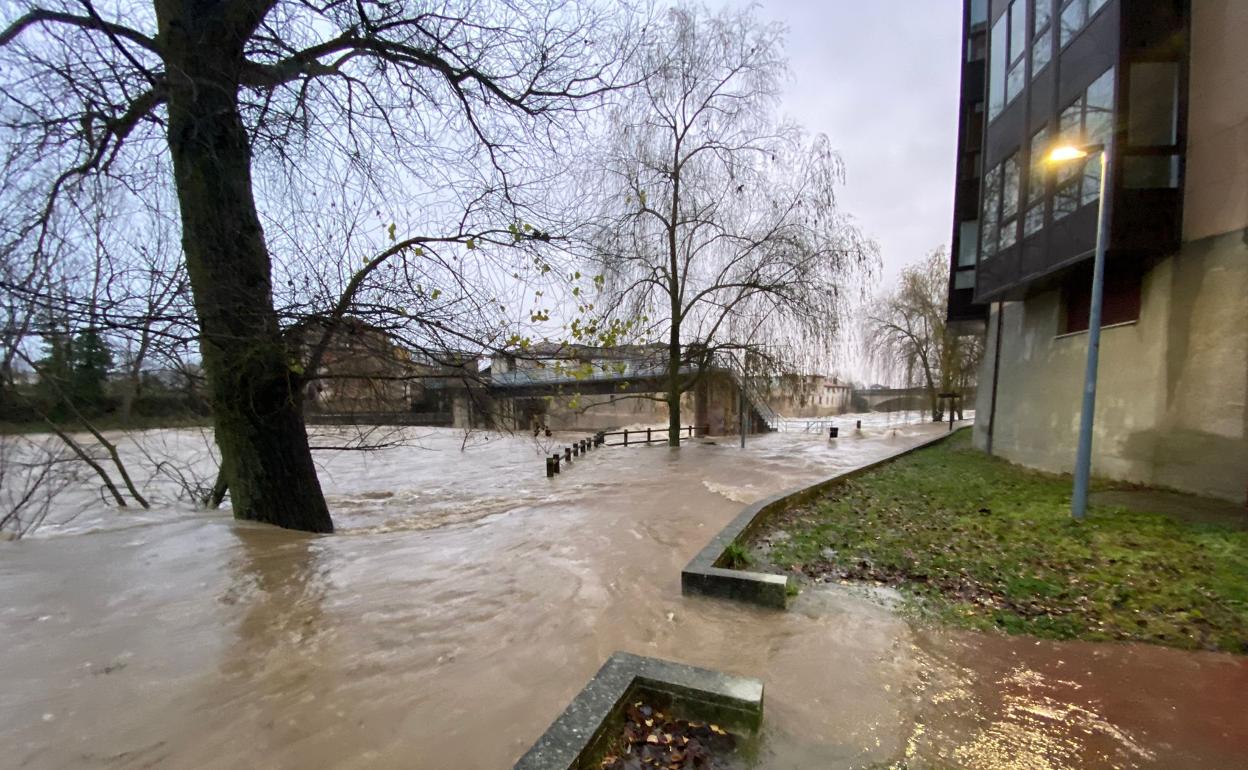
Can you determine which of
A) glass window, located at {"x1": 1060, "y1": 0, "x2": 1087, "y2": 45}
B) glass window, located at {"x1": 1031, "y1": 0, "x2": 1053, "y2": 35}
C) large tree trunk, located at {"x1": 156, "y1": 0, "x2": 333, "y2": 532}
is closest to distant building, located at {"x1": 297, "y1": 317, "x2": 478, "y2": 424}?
large tree trunk, located at {"x1": 156, "y1": 0, "x2": 333, "y2": 532}

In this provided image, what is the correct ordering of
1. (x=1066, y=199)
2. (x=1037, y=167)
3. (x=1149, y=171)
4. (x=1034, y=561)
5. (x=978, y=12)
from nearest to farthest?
(x=1034, y=561) → (x=1149, y=171) → (x=1066, y=199) → (x=1037, y=167) → (x=978, y=12)

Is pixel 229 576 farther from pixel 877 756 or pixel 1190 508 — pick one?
pixel 1190 508

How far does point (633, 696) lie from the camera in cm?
265

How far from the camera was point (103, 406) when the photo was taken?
621 centimetres

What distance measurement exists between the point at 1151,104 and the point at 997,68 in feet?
16.6

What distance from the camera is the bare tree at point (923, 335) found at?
30.8m

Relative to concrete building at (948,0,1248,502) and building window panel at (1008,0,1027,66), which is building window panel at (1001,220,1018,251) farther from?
building window panel at (1008,0,1027,66)

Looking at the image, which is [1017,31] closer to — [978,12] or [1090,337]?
[978,12]

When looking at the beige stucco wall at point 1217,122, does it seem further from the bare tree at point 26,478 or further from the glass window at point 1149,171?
the bare tree at point 26,478

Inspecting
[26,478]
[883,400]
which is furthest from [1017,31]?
[883,400]

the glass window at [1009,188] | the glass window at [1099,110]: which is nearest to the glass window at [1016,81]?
the glass window at [1009,188]

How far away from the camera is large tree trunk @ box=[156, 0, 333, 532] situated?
5.11m

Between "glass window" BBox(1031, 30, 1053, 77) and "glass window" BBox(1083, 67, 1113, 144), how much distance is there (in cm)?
179

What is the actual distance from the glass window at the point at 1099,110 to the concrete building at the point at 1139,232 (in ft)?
0.09
